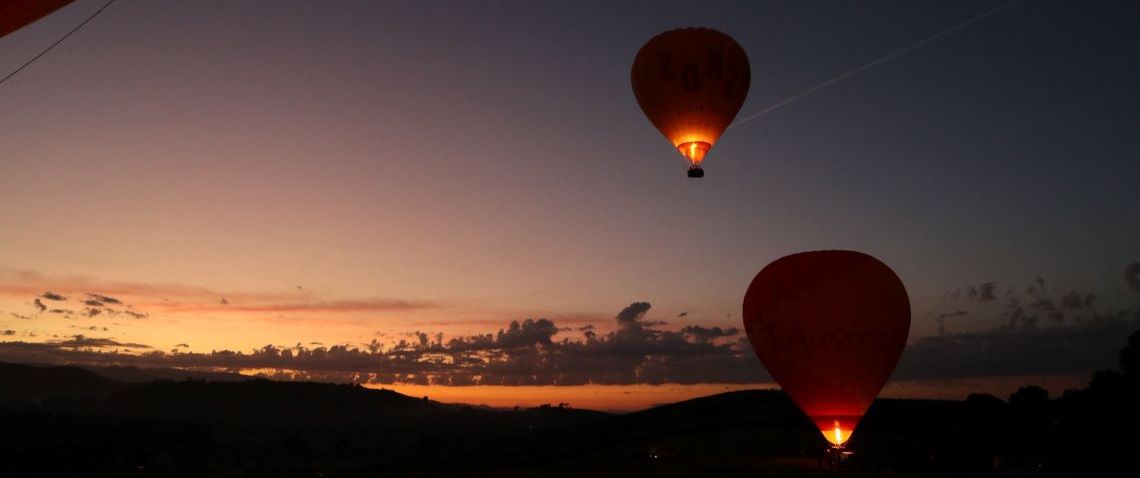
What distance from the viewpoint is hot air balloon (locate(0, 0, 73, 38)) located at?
34.3 feet

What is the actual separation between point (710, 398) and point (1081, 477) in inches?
3057

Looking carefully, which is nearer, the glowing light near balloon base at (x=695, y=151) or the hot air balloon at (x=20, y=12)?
the hot air balloon at (x=20, y=12)

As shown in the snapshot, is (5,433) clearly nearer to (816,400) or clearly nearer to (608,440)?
(608,440)

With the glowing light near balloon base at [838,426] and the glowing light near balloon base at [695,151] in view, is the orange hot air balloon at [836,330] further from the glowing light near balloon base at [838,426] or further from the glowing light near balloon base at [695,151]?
the glowing light near balloon base at [695,151]

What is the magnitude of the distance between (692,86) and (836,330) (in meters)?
10.2

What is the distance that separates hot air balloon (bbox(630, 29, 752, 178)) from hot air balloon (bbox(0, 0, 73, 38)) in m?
23.6

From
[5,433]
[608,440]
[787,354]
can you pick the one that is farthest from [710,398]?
[5,433]

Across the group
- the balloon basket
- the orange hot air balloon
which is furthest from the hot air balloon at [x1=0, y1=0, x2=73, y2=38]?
the balloon basket

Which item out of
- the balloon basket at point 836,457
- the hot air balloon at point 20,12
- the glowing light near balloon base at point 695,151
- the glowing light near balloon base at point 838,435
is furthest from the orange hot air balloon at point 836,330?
the hot air balloon at point 20,12

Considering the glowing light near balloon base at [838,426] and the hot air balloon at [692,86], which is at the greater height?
the hot air balloon at [692,86]

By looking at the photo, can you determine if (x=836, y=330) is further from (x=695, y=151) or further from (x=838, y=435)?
(x=695, y=151)

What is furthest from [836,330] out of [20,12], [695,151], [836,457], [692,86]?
[20,12]

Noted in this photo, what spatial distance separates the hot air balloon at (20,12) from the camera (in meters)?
10.5

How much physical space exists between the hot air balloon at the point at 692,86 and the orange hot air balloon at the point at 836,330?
20.6 ft
